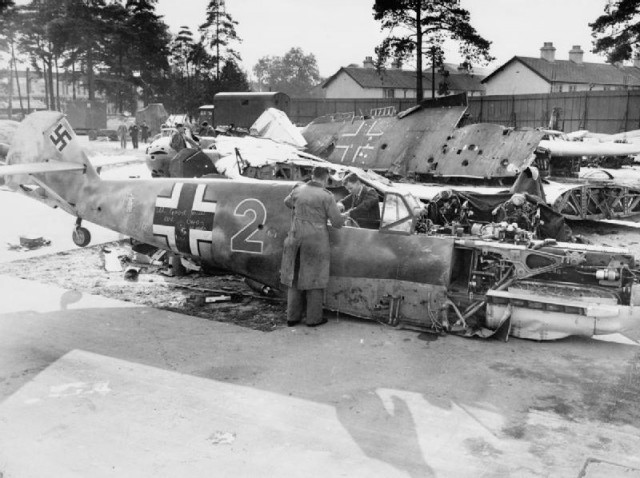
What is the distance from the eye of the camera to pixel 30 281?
887 cm

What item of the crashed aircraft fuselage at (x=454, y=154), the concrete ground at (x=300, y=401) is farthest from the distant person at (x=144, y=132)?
the concrete ground at (x=300, y=401)

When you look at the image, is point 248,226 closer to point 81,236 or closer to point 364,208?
point 364,208

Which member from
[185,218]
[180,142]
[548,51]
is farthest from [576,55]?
[185,218]

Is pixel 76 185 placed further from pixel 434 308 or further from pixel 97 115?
pixel 97 115

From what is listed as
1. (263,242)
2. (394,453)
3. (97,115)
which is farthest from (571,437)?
(97,115)

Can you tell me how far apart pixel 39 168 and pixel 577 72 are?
174ft

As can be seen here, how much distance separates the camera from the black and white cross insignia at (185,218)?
807 centimetres

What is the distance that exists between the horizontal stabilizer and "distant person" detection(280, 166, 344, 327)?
11.2ft

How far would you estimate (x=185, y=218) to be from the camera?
8.17 meters

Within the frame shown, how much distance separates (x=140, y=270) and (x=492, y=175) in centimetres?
781

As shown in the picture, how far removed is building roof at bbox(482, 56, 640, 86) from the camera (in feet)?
169

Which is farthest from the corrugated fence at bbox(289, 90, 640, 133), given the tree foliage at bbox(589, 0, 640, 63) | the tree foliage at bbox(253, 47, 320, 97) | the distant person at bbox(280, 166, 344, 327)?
the tree foliage at bbox(253, 47, 320, 97)

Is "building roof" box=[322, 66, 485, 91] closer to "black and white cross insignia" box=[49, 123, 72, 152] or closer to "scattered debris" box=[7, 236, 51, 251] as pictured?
"scattered debris" box=[7, 236, 51, 251]

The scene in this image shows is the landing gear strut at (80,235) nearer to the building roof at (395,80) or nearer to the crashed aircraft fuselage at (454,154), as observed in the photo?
the crashed aircraft fuselage at (454,154)
